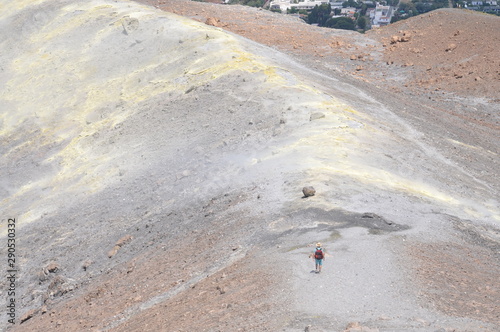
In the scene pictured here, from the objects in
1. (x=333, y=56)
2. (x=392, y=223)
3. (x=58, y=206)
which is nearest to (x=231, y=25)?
(x=333, y=56)

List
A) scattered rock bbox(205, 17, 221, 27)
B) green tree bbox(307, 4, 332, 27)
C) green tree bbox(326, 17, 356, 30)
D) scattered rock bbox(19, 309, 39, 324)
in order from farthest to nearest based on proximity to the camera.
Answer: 1. green tree bbox(307, 4, 332, 27)
2. green tree bbox(326, 17, 356, 30)
3. scattered rock bbox(205, 17, 221, 27)
4. scattered rock bbox(19, 309, 39, 324)

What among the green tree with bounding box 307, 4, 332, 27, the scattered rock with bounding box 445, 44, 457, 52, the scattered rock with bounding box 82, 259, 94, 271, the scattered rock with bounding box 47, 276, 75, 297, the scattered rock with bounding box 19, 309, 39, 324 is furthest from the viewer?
the green tree with bounding box 307, 4, 332, 27

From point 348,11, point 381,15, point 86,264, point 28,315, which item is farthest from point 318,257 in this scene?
point 348,11

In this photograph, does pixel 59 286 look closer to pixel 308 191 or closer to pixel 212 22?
pixel 308 191

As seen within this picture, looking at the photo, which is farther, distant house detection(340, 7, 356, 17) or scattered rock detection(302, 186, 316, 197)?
distant house detection(340, 7, 356, 17)

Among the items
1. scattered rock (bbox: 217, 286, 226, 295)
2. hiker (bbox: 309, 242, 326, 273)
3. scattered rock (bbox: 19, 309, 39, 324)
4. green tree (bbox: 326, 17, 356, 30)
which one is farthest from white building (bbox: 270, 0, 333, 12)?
hiker (bbox: 309, 242, 326, 273)

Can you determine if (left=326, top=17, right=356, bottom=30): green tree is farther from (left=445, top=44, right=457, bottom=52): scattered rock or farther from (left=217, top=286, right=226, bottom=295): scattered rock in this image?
(left=217, top=286, right=226, bottom=295): scattered rock

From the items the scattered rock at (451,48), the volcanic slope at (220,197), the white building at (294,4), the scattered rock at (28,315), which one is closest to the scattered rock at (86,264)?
the volcanic slope at (220,197)

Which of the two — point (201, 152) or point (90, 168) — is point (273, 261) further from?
point (90, 168)
